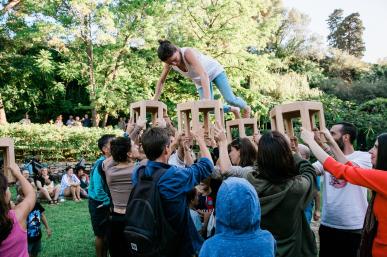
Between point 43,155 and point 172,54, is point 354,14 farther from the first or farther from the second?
point 172,54

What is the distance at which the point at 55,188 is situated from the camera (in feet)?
43.0

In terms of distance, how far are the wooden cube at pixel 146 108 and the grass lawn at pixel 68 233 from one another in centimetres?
340

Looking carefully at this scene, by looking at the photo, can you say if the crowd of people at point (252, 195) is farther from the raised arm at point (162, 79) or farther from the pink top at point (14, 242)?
the raised arm at point (162, 79)

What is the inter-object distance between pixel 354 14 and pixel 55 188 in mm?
40404

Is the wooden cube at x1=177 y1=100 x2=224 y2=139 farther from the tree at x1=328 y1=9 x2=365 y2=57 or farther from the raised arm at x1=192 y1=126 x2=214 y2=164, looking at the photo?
the tree at x1=328 y1=9 x2=365 y2=57

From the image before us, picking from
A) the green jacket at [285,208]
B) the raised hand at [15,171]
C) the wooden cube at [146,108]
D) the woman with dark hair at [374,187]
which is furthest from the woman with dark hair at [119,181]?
the woman with dark hair at [374,187]

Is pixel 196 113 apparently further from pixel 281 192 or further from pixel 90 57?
pixel 90 57

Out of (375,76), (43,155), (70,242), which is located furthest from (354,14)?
(70,242)

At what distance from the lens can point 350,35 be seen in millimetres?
Result: 42688

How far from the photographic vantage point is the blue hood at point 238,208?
209cm

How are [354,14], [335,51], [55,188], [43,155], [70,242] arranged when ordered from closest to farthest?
1. [70,242]
2. [55,188]
3. [43,155]
4. [335,51]
5. [354,14]

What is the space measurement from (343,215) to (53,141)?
15.6 meters

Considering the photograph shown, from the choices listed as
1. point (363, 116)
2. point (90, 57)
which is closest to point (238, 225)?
point (90, 57)

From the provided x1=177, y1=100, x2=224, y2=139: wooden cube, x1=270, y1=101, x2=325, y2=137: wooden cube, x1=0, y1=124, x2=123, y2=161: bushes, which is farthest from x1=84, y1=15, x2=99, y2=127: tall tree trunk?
x1=270, y1=101, x2=325, y2=137: wooden cube
